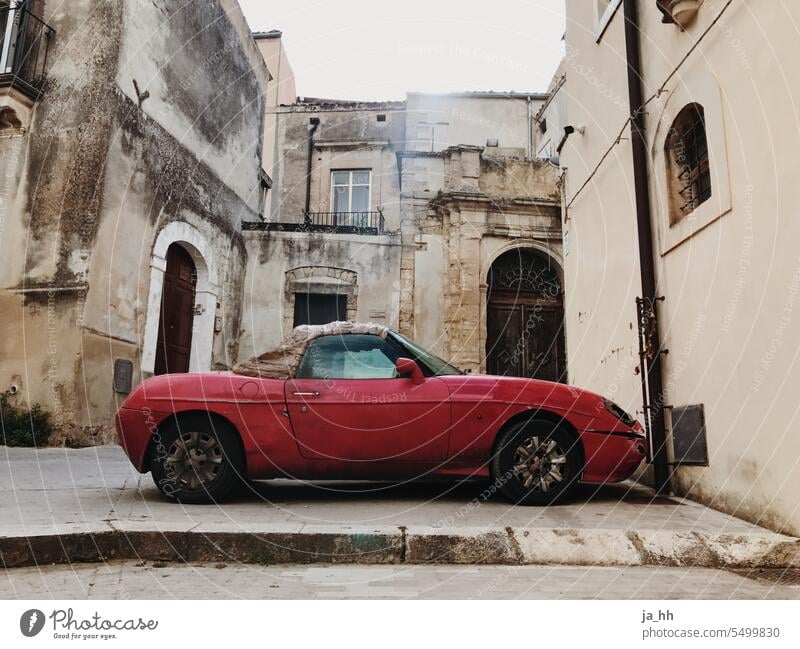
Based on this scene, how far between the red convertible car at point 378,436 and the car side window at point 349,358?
18 centimetres

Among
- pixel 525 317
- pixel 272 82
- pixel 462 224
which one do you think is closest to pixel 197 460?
pixel 462 224

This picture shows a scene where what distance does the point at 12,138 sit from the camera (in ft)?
32.7

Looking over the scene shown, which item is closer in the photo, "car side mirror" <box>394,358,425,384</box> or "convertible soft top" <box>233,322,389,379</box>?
"car side mirror" <box>394,358,425,384</box>

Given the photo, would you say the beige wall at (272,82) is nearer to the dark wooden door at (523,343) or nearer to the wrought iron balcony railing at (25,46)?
the wrought iron balcony railing at (25,46)

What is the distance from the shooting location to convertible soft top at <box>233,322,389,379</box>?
4.80 metres

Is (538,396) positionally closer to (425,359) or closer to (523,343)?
(425,359)

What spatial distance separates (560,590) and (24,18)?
39.8ft

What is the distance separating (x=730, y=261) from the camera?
4.58 meters

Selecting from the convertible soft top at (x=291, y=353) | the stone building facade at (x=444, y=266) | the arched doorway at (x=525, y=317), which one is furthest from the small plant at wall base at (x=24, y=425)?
the arched doorway at (x=525, y=317)

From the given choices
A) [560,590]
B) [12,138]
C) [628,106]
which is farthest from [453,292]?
[560,590]

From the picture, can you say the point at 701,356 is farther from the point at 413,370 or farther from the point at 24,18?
the point at 24,18

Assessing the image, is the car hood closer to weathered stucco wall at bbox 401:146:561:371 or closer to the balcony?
weathered stucco wall at bbox 401:146:561:371

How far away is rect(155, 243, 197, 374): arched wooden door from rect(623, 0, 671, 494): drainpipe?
28.2ft

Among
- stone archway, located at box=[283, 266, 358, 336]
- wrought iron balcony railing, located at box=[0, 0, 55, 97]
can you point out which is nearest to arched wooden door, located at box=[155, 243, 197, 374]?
stone archway, located at box=[283, 266, 358, 336]
